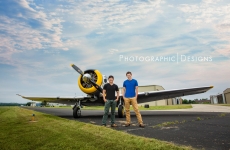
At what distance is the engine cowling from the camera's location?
1150 centimetres

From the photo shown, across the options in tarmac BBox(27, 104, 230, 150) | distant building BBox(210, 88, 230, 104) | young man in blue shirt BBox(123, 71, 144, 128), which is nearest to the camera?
tarmac BBox(27, 104, 230, 150)

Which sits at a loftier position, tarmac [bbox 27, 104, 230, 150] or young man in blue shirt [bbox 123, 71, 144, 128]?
young man in blue shirt [bbox 123, 71, 144, 128]

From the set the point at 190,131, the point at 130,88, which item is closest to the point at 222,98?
the point at 130,88

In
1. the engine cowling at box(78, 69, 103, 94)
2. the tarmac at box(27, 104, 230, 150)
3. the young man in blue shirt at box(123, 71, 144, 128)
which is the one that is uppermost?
the engine cowling at box(78, 69, 103, 94)

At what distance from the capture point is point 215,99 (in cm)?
7856

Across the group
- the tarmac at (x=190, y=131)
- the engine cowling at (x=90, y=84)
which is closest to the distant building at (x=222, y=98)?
the tarmac at (x=190, y=131)

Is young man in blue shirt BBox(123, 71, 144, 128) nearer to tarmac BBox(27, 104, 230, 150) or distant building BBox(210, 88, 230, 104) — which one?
tarmac BBox(27, 104, 230, 150)

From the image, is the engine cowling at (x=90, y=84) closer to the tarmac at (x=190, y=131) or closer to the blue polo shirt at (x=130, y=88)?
the tarmac at (x=190, y=131)

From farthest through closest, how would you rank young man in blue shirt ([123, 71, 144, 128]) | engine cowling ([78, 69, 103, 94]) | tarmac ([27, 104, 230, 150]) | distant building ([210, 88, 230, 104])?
distant building ([210, 88, 230, 104]) → engine cowling ([78, 69, 103, 94]) → young man in blue shirt ([123, 71, 144, 128]) → tarmac ([27, 104, 230, 150])

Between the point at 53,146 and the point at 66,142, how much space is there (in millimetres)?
361

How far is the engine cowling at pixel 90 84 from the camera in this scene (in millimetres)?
11500

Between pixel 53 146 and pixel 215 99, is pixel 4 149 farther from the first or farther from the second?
pixel 215 99

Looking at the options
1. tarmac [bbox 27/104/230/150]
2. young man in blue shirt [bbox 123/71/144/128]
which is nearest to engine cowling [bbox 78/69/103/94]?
tarmac [bbox 27/104/230/150]

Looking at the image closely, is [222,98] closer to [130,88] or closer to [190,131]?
[130,88]
